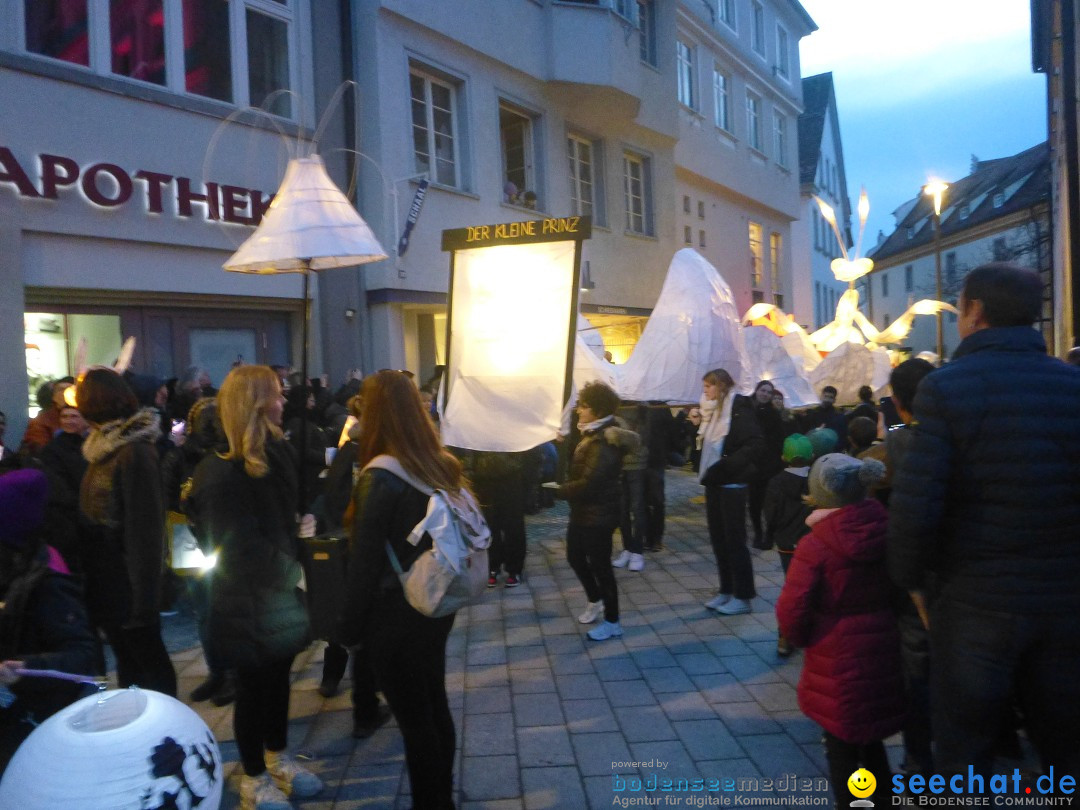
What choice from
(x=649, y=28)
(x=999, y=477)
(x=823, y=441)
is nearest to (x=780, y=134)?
(x=649, y=28)

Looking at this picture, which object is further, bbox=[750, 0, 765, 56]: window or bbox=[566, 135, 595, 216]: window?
bbox=[750, 0, 765, 56]: window

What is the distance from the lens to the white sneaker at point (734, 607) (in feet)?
20.1

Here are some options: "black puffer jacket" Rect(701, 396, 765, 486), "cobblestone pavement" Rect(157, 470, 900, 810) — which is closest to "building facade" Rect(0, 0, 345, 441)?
"cobblestone pavement" Rect(157, 470, 900, 810)

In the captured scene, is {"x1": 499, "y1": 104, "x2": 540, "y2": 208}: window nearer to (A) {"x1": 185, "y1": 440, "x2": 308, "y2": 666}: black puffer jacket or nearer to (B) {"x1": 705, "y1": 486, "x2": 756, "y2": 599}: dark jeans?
(B) {"x1": 705, "y1": 486, "x2": 756, "y2": 599}: dark jeans

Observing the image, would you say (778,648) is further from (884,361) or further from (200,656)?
(884,361)

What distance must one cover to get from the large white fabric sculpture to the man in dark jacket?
6304 millimetres

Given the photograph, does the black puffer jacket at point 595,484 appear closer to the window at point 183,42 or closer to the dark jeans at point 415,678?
the dark jeans at point 415,678

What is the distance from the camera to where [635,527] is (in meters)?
7.95

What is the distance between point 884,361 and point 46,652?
13.9 metres

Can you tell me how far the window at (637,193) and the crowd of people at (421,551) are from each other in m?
13.7

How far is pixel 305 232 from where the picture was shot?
450 centimetres

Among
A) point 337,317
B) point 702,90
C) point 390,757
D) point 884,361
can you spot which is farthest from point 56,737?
point 702,90

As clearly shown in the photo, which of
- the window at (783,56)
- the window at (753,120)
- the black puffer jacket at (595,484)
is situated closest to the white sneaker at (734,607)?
the black puffer jacket at (595,484)

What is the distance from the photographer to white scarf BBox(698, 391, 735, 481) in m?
6.25
